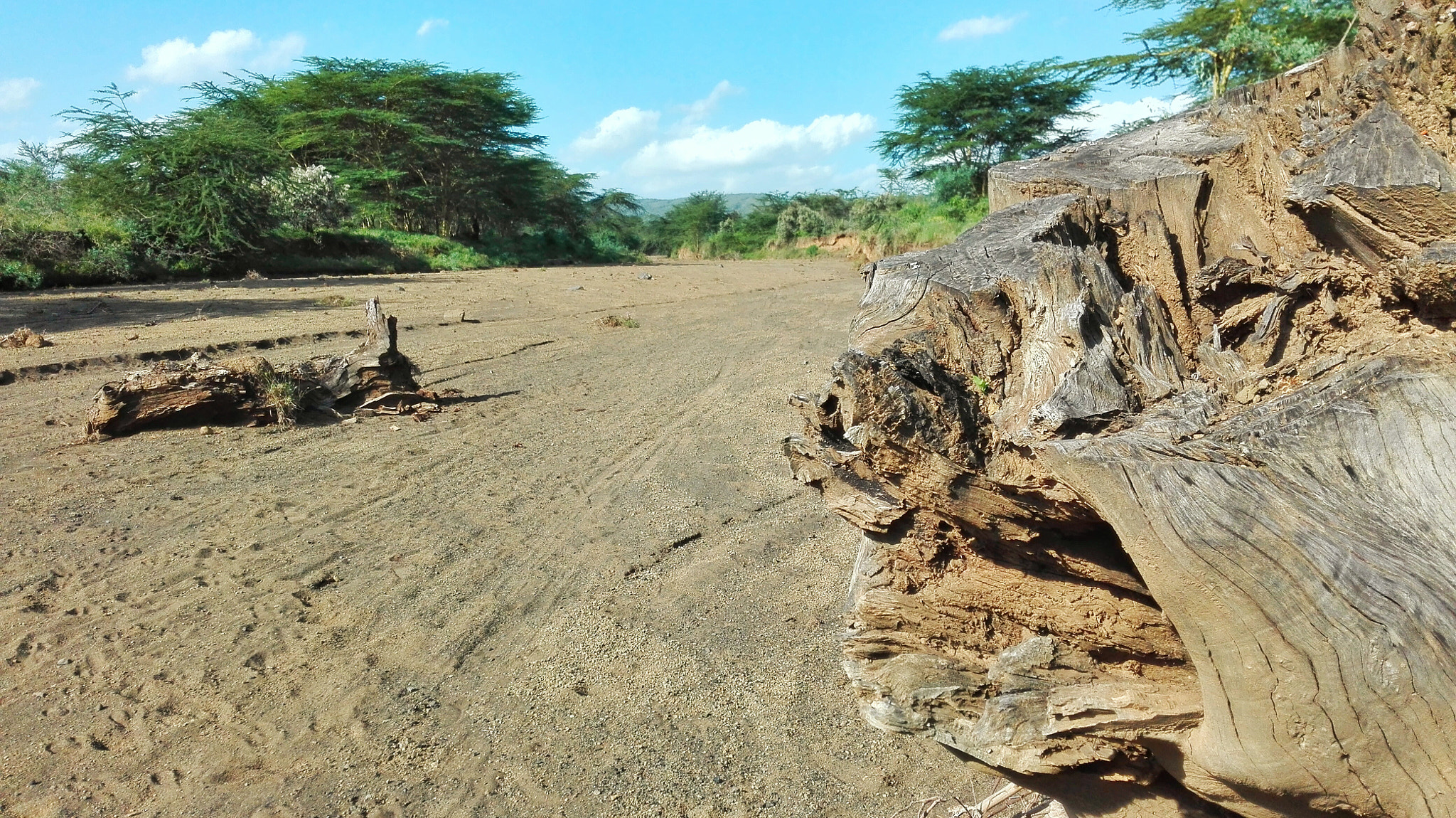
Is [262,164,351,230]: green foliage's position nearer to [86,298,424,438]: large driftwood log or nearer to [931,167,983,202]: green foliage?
[86,298,424,438]: large driftwood log

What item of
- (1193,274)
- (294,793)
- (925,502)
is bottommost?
(294,793)

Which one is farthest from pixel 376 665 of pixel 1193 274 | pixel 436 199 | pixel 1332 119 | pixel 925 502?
pixel 436 199

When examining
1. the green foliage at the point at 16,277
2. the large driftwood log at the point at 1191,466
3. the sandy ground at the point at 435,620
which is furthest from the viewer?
the green foliage at the point at 16,277

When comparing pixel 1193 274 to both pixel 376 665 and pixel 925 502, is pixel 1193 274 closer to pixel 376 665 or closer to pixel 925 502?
pixel 925 502

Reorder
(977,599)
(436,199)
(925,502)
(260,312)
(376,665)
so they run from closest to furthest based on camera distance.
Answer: (925,502), (977,599), (376,665), (260,312), (436,199)

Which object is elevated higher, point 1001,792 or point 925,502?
point 925,502

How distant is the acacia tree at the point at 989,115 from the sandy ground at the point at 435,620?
24.6 m

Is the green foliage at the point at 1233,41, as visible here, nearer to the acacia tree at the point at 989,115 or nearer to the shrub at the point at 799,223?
the acacia tree at the point at 989,115

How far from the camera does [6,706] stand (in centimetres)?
330

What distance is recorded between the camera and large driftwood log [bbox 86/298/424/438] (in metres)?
6.54

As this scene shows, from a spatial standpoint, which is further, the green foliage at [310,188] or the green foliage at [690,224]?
the green foliage at [690,224]

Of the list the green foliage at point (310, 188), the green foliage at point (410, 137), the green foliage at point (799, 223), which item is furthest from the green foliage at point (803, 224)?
the green foliage at point (410, 137)

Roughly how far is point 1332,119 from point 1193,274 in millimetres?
551

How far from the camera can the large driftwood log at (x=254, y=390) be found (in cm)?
654
